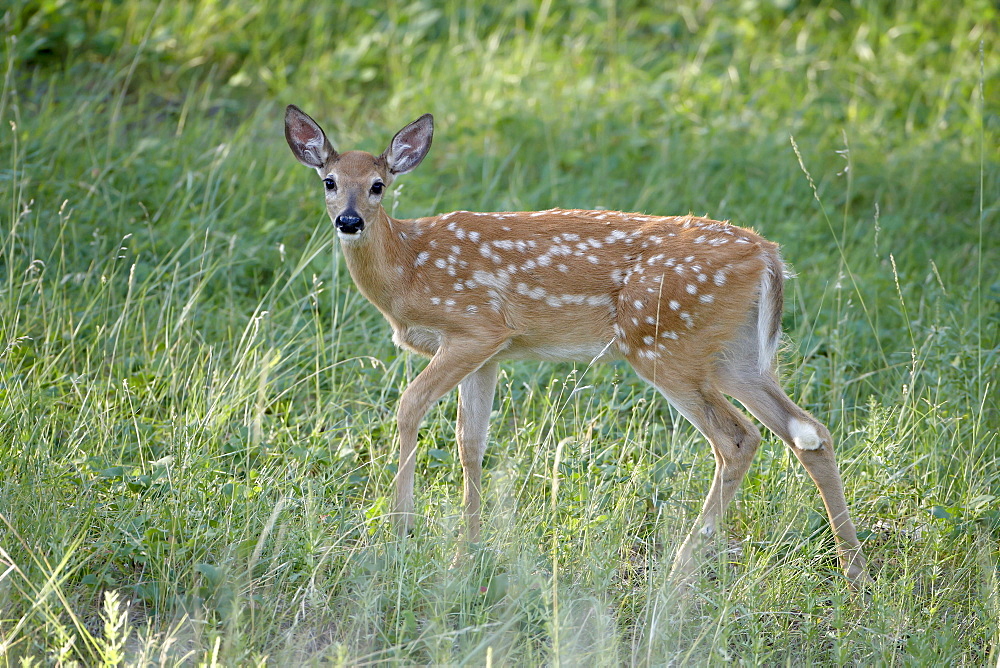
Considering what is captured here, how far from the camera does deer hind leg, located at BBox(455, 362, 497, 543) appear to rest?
4.32 m

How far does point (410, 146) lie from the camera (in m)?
4.59

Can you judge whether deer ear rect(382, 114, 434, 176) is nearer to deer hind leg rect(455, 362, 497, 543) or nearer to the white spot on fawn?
deer hind leg rect(455, 362, 497, 543)

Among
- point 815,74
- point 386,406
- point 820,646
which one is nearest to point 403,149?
point 386,406

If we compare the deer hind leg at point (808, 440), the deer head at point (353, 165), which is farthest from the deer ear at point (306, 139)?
the deer hind leg at point (808, 440)

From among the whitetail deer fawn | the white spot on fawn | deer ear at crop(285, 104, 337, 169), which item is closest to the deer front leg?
the whitetail deer fawn

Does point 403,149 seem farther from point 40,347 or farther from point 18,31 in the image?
point 18,31

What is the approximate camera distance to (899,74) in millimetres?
8312

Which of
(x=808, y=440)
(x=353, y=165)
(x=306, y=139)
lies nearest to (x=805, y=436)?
(x=808, y=440)

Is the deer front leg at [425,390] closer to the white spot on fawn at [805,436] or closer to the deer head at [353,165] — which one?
the deer head at [353,165]

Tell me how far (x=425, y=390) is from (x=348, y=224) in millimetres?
712

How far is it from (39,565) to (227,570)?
0.56 meters

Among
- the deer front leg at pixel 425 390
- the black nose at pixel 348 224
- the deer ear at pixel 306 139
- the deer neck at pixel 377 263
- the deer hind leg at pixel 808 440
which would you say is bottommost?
the deer hind leg at pixel 808 440

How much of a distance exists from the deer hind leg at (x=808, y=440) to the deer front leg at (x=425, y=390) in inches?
39.7

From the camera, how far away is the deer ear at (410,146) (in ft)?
14.9
